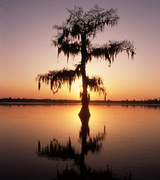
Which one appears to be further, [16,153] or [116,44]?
[116,44]

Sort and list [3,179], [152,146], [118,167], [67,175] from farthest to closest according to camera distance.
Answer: [152,146]
[118,167]
[67,175]
[3,179]

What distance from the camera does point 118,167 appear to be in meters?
7.82

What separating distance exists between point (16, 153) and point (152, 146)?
585cm

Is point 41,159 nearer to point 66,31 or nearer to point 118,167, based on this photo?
point 118,167

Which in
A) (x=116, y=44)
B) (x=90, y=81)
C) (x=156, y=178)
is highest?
(x=116, y=44)

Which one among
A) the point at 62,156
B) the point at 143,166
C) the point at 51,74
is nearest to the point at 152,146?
the point at 143,166

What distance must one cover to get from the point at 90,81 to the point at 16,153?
17.2 metres

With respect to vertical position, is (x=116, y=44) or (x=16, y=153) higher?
(x=116, y=44)

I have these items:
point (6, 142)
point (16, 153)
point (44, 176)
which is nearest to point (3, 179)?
point (44, 176)

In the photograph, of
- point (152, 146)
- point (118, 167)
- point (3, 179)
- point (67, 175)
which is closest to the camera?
point (3, 179)

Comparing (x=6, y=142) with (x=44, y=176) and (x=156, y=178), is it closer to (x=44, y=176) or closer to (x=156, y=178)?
(x=44, y=176)

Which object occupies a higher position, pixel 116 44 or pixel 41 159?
pixel 116 44

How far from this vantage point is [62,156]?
9.34 m

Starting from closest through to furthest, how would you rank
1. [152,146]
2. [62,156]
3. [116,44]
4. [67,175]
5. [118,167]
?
[67,175] → [118,167] → [62,156] → [152,146] → [116,44]
